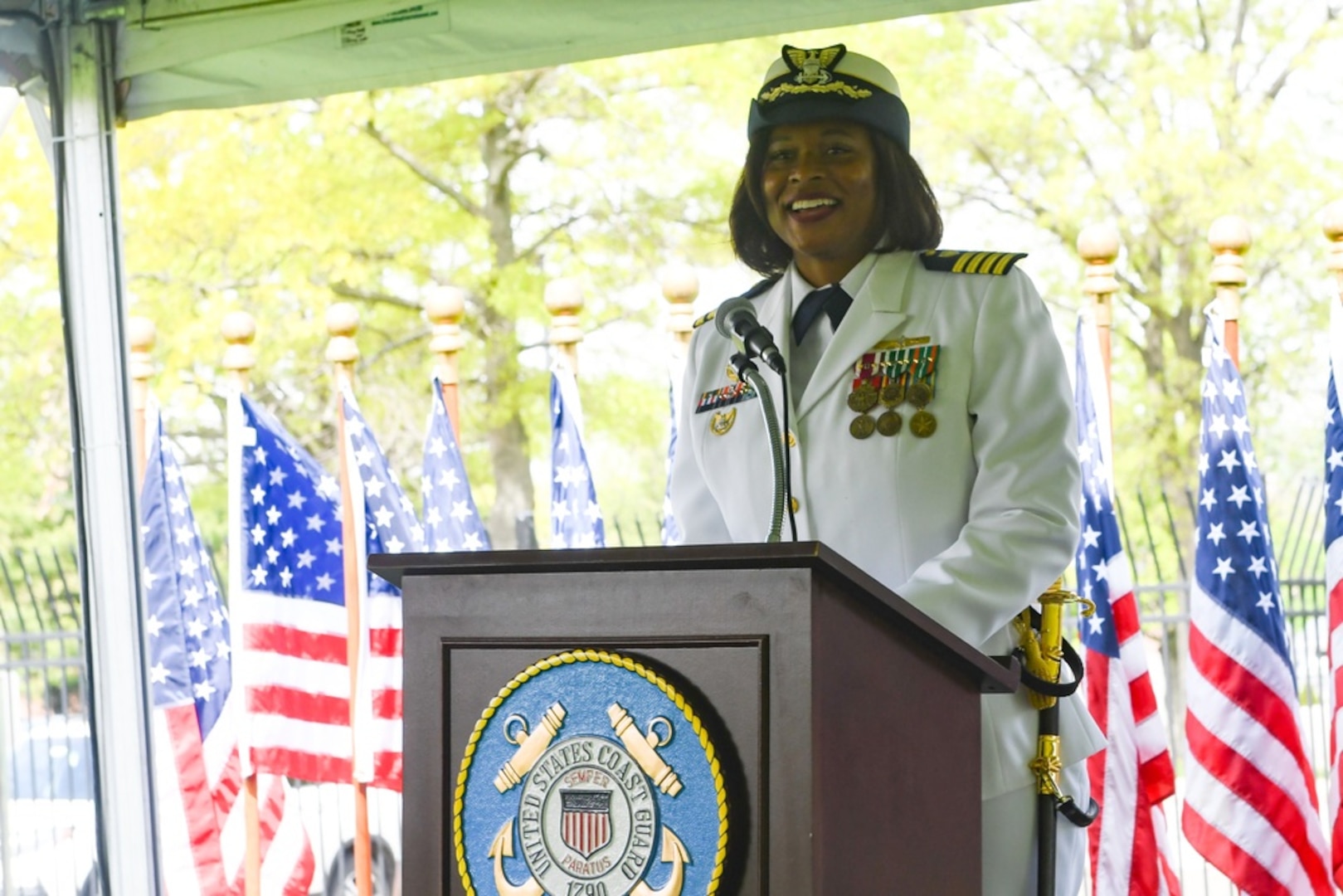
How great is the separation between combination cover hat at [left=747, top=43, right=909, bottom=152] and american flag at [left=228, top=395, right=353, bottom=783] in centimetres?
287

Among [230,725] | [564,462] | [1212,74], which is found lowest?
[230,725]

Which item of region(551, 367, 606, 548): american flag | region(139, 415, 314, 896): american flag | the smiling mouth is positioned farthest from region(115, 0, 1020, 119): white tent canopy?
region(139, 415, 314, 896): american flag

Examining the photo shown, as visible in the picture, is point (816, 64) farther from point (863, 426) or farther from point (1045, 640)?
point (1045, 640)

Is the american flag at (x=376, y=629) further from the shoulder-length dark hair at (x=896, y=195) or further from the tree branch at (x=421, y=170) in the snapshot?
the tree branch at (x=421, y=170)

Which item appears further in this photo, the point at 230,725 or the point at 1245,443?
the point at 230,725

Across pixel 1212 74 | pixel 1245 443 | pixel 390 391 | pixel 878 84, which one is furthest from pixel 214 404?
pixel 878 84

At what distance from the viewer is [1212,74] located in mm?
10578

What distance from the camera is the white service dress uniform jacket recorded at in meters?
2.08

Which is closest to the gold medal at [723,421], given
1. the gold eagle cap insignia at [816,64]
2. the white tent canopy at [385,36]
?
the gold eagle cap insignia at [816,64]

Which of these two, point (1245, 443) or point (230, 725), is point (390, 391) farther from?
point (1245, 443)

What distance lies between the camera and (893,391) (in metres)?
2.31

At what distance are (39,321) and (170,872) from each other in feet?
22.6

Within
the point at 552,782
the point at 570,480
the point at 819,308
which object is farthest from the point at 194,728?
the point at 552,782

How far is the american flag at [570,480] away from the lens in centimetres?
472
